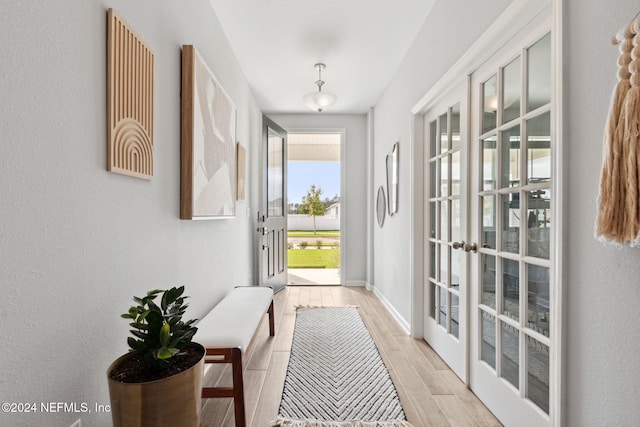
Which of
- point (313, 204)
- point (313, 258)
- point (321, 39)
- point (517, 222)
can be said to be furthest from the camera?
point (313, 204)

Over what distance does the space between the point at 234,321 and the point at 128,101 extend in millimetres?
1268

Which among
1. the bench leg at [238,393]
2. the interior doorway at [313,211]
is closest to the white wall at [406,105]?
the bench leg at [238,393]

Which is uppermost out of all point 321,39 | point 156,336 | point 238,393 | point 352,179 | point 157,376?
point 321,39

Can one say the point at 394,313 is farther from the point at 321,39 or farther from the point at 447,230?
the point at 321,39

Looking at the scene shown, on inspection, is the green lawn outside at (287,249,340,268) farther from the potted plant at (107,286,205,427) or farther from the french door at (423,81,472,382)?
the potted plant at (107,286,205,427)

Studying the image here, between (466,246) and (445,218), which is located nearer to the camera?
(466,246)

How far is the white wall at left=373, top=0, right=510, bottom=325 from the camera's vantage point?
1992 millimetres

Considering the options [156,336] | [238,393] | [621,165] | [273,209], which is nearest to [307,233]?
[273,209]

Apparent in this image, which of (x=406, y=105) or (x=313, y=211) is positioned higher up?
(x=406, y=105)

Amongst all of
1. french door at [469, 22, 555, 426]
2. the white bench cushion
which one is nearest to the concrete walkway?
the white bench cushion

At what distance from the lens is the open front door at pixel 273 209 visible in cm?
409

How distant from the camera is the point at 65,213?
39.0 inches

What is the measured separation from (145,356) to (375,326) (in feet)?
8.17

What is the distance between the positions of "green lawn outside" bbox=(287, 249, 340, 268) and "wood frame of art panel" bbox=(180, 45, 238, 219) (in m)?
Result: 4.94
